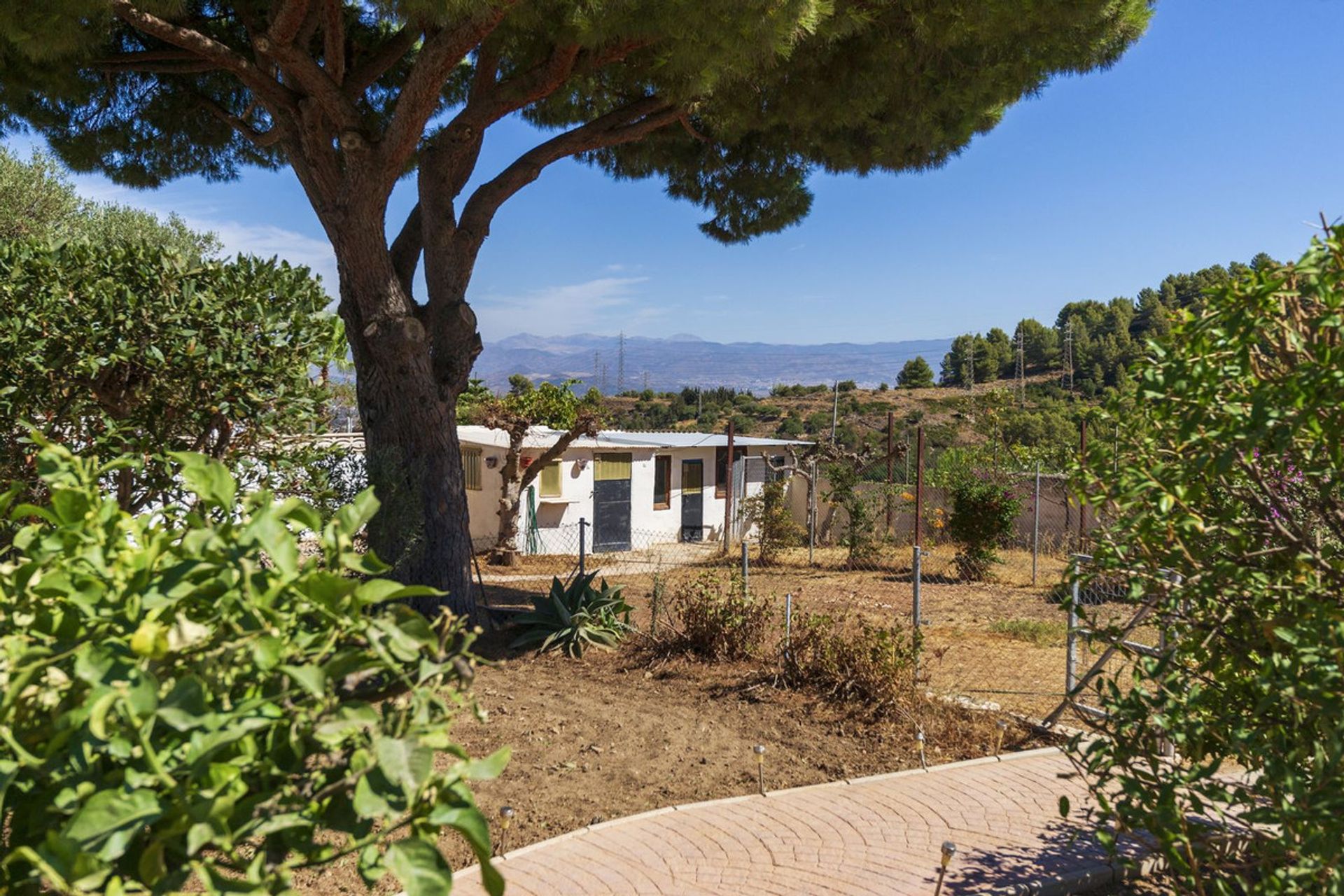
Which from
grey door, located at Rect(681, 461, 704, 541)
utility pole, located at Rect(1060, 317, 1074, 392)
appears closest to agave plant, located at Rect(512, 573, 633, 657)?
grey door, located at Rect(681, 461, 704, 541)

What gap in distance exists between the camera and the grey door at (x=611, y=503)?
19.3m

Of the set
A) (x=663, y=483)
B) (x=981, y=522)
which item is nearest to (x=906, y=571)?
(x=981, y=522)

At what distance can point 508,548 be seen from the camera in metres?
15.7

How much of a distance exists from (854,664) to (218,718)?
5874mm

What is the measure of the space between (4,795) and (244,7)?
31.3 feet

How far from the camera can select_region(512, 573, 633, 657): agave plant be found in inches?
324

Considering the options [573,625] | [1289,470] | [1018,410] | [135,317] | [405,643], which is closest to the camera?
[405,643]

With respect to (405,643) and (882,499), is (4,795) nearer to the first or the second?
(405,643)

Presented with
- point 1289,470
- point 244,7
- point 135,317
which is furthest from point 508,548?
point 1289,470

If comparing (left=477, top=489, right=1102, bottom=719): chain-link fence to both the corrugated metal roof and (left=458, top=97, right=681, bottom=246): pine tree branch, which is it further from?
(left=458, top=97, right=681, bottom=246): pine tree branch

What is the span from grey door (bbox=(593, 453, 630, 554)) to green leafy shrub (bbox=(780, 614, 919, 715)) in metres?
12.3

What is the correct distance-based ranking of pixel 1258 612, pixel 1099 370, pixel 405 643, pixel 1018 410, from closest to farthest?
pixel 405 643 → pixel 1258 612 → pixel 1018 410 → pixel 1099 370

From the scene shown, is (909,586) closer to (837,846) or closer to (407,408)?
(407,408)

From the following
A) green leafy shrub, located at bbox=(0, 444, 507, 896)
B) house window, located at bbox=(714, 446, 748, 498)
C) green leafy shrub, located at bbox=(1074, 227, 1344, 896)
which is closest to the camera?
green leafy shrub, located at bbox=(0, 444, 507, 896)
